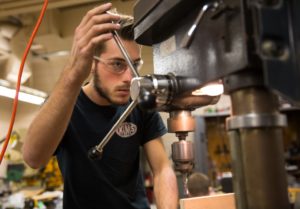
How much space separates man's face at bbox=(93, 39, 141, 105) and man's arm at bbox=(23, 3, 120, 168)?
373 millimetres

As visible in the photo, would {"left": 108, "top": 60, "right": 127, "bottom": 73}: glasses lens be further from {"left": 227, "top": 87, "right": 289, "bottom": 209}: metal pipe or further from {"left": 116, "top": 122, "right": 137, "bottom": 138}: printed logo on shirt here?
{"left": 227, "top": 87, "right": 289, "bottom": 209}: metal pipe

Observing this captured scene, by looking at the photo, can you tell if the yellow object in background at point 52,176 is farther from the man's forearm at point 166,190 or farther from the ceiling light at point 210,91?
the ceiling light at point 210,91

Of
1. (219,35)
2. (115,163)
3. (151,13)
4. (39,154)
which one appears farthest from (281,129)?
(115,163)

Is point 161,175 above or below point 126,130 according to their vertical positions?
below

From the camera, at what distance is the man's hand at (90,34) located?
2.09 feet

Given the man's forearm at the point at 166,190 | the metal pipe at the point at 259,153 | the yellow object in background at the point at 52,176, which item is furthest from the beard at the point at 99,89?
the yellow object in background at the point at 52,176

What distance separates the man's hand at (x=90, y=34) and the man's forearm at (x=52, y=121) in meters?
0.05

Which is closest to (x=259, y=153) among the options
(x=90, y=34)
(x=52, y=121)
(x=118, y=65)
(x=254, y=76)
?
(x=254, y=76)

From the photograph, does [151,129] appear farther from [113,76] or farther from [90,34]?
[90,34]

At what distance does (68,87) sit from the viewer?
0.73 m

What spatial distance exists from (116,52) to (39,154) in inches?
18.4

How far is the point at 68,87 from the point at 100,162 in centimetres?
60

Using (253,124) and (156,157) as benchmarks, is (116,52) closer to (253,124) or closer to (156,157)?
(156,157)

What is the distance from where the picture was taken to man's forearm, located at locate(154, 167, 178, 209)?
48.4 inches
